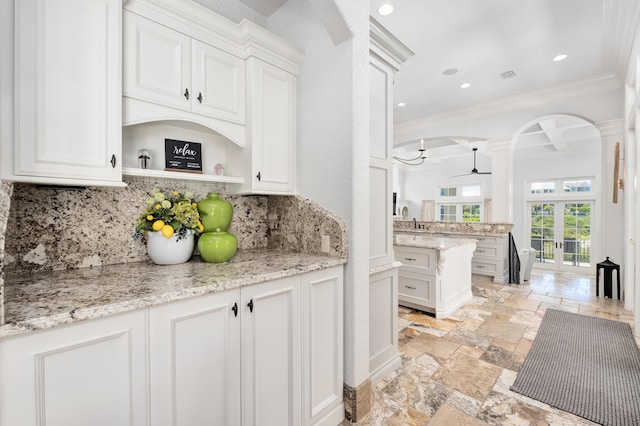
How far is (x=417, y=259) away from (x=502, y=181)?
9.91ft

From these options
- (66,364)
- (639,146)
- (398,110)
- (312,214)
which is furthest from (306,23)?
(398,110)

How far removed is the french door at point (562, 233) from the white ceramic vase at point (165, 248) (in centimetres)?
928

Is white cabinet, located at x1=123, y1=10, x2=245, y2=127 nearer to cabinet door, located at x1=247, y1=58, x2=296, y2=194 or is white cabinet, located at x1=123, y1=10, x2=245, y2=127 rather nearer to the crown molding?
cabinet door, located at x1=247, y1=58, x2=296, y2=194

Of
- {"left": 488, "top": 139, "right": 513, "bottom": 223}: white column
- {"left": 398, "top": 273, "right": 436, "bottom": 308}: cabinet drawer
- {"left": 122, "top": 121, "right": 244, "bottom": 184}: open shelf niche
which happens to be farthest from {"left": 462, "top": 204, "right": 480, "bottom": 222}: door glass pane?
{"left": 122, "top": 121, "right": 244, "bottom": 184}: open shelf niche

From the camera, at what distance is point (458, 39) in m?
3.31

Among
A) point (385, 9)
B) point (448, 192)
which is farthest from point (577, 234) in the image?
point (385, 9)

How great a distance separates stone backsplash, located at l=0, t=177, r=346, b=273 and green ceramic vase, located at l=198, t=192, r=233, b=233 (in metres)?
0.20

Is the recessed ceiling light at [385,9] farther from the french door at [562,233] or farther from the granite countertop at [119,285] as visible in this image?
the french door at [562,233]

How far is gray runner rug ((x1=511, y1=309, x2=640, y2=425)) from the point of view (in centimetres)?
189

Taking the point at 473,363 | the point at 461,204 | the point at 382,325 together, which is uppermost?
the point at 461,204

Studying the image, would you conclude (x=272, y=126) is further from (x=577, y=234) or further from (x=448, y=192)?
(x=448, y=192)

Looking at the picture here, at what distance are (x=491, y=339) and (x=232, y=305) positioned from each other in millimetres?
2748

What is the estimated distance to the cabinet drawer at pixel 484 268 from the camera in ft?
16.8

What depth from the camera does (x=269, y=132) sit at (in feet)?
6.47
